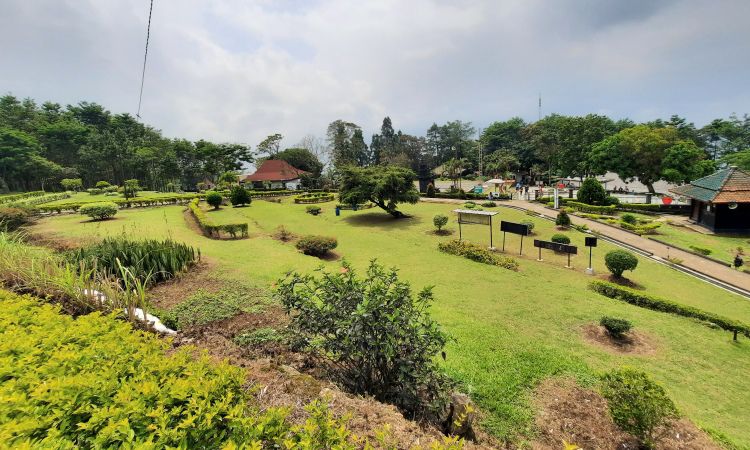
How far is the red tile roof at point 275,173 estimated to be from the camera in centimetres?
5166

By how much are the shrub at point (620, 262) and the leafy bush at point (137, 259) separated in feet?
48.4

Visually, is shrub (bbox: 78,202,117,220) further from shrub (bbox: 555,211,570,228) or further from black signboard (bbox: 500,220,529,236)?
shrub (bbox: 555,211,570,228)

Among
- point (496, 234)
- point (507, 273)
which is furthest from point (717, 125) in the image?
point (507, 273)

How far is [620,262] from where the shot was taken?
12008mm

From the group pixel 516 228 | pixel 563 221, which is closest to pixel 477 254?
pixel 516 228

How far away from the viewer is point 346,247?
16562mm

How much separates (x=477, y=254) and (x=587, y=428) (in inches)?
397

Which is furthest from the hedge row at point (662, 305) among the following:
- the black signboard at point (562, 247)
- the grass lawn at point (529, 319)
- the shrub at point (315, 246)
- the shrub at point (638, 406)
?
the shrub at point (315, 246)

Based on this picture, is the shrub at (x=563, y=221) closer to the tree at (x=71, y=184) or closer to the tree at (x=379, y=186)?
the tree at (x=379, y=186)

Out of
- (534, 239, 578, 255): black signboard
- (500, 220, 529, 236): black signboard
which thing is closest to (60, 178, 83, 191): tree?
(500, 220, 529, 236): black signboard

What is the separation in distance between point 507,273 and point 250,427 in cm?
1204

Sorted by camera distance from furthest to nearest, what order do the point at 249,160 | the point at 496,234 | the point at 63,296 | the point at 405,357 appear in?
the point at 249,160 → the point at 496,234 → the point at 63,296 → the point at 405,357

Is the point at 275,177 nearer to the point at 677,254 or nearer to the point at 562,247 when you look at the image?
the point at 562,247

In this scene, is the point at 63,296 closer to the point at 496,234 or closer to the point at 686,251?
the point at 496,234
